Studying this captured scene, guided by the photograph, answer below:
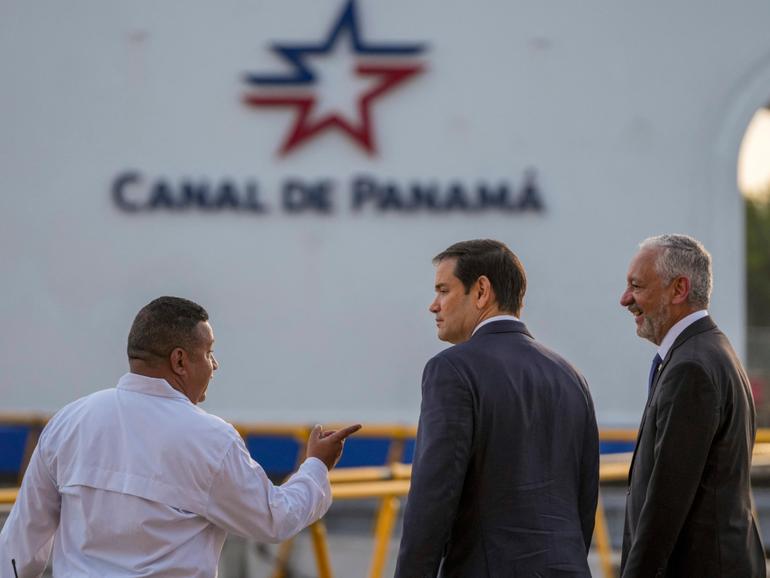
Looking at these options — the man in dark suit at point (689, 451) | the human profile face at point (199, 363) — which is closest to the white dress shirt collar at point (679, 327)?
the man in dark suit at point (689, 451)

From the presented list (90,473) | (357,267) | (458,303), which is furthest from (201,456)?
(357,267)

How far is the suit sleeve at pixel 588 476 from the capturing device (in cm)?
352

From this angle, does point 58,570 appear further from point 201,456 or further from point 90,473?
point 201,456

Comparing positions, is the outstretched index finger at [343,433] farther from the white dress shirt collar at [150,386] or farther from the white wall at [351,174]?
the white wall at [351,174]

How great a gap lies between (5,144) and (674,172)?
558 centimetres

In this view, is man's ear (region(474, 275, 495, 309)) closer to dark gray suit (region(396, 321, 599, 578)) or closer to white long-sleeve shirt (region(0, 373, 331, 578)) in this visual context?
dark gray suit (region(396, 321, 599, 578))

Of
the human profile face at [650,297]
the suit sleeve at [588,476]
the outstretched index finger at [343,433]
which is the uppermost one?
the human profile face at [650,297]

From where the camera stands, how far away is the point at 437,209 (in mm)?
10203

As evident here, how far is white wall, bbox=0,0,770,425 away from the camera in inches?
400

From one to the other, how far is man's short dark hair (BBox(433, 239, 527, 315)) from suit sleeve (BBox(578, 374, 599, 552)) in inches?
13.8

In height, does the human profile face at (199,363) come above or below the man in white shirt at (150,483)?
above

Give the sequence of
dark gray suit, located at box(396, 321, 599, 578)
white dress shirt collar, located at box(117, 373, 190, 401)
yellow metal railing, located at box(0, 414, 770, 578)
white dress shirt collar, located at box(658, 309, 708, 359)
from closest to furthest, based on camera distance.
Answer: white dress shirt collar, located at box(117, 373, 190, 401) → dark gray suit, located at box(396, 321, 599, 578) → white dress shirt collar, located at box(658, 309, 708, 359) → yellow metal railing, located at box(0, 414, 770, 578)

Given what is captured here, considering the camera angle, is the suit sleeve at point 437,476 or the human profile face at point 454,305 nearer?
the suit sleeve at point 437,476

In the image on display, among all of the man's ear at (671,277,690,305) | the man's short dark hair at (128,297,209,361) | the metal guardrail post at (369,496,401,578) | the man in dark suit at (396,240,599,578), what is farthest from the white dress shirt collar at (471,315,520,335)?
the metal guardrail post at (369,496,401,578)
